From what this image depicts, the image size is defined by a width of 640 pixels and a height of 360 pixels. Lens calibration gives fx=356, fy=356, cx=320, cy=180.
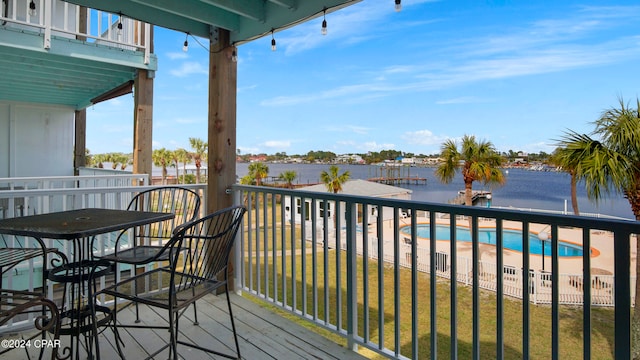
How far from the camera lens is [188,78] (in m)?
30.4

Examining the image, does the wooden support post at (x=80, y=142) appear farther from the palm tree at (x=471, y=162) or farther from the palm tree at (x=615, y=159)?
the palm tree at (x=471, y=162)

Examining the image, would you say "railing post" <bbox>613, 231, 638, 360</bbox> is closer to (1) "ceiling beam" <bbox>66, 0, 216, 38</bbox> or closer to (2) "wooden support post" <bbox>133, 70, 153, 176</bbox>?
(1) "ceiling beam" <bbox>66, 0, 216, 38</bbox>

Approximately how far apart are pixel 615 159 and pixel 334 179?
16.3 meters

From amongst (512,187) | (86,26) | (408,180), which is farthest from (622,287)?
(408,180)

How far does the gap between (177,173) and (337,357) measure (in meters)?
34.9

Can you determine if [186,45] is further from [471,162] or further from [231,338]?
[471,162]

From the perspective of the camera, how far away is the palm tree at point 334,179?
22.0 m

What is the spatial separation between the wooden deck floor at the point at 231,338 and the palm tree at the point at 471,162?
17.4m

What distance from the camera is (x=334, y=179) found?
73.5ft

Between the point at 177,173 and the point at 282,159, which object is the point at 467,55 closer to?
the point at 282,159

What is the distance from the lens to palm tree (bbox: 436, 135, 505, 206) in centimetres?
1816

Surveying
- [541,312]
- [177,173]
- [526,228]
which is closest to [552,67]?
[541,312]

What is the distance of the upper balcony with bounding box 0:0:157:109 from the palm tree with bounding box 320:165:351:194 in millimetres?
15530

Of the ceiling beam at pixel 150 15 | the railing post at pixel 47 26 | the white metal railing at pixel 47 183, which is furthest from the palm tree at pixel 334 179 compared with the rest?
the ceiling beam at pixel 150 15
